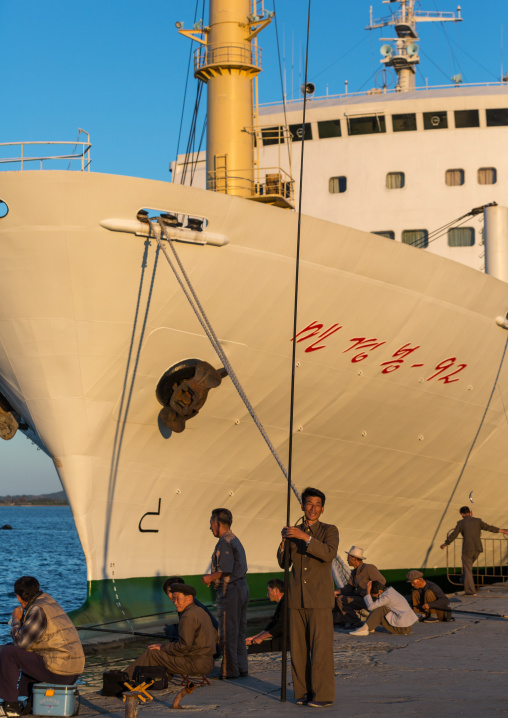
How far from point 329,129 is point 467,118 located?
109 inches

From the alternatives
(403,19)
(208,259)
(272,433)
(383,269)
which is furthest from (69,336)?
(403,19)

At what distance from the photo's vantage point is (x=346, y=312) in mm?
11008

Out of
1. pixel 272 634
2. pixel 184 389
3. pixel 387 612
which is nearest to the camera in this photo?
pixel 272 634

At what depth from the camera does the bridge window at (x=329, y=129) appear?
18.2 m

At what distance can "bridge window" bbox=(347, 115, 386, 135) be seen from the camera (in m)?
18.1

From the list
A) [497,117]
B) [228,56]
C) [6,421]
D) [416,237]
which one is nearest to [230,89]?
[228,56]

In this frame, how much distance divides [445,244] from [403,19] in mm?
10396

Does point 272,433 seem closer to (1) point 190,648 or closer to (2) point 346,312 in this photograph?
(2) point 346,312

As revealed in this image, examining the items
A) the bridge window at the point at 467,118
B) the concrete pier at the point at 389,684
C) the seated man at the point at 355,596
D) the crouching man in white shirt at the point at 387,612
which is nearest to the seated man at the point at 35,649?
the concrete pier at the point at 389,684

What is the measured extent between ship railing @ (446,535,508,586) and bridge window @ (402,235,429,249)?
18.7ft

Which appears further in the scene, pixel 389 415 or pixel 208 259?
pixel 389 415

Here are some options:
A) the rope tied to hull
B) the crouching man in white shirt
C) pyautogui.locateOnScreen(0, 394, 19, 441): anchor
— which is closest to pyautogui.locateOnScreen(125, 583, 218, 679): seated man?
the crouching man in white shirt

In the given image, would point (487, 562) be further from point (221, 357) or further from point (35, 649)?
point (35, 649)

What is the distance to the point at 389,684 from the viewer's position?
6.37 meters
